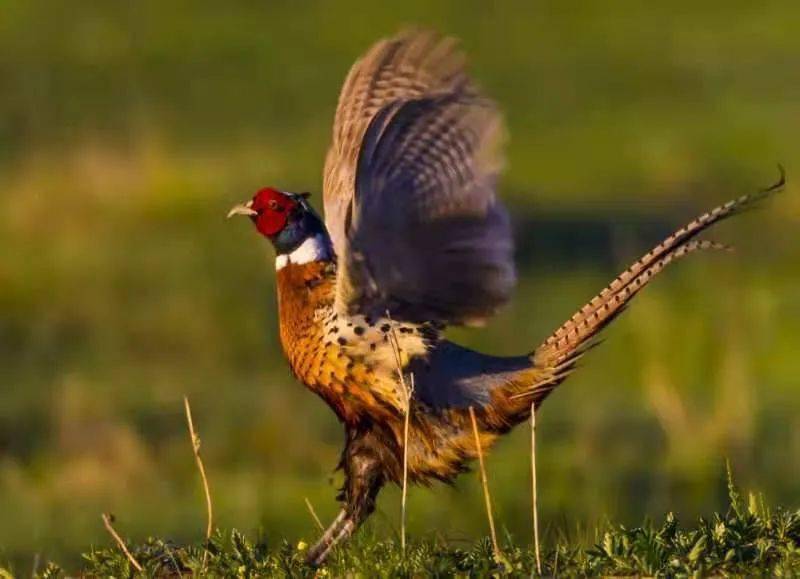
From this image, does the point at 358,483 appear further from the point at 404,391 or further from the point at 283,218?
the point at 283,218

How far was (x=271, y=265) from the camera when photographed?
17.2m

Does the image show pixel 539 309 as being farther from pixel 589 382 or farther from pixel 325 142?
pixel 325 142

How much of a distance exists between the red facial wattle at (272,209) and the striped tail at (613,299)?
3.11ft

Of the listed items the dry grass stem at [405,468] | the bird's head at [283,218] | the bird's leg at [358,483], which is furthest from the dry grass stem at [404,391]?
the bird's head at [283,218]

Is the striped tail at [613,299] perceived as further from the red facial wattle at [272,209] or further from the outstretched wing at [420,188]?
the red facial wattle at [272,209]

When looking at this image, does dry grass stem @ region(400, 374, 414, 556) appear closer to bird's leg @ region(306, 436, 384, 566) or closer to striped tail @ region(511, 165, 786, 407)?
bird's leg @ region(306, 436, 384, 566)

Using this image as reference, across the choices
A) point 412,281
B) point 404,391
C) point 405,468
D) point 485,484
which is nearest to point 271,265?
point 412,281

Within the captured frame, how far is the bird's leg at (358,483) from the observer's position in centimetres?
814

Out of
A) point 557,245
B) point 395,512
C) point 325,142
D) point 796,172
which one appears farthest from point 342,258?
point 325,142

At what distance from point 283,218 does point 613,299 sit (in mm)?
1132

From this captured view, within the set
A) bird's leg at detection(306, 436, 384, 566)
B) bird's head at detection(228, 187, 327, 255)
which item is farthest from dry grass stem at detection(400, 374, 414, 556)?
bird's head at detection(228, 187, 327, 255)

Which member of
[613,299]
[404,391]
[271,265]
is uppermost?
[613,299]

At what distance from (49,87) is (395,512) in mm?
13442

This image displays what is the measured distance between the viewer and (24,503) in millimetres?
12617
